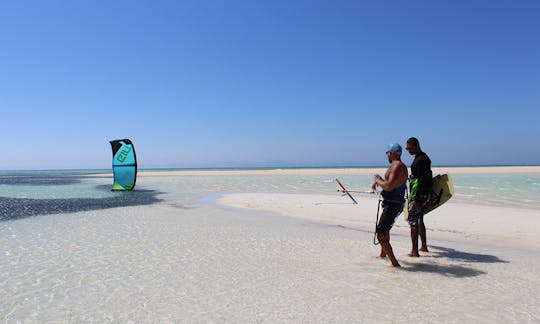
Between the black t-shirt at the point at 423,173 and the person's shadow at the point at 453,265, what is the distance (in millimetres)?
1194

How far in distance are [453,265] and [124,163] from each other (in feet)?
70.0

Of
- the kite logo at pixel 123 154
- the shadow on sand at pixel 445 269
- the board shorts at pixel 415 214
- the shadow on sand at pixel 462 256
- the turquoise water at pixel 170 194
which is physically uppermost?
the kite logo at pixel 123 154

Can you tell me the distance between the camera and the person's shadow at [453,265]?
5.45 metres

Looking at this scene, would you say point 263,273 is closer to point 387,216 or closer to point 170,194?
point 387,216

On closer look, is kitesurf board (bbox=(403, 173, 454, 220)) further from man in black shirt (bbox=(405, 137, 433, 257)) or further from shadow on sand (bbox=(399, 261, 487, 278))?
shadow on sand (bbox=(399, 261, 487, 278))

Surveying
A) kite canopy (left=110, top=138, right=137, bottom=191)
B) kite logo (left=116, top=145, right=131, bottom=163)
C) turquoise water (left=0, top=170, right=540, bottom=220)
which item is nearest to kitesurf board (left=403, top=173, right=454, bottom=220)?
turquoise water (left=0, top=170, right=540, bottom=220)

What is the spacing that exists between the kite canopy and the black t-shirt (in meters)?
19.6

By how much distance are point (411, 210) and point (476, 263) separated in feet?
4.31

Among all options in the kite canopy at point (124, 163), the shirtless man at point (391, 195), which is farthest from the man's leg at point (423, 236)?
the kite canopy at point (124, 163)

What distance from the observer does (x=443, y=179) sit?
6.57 metres

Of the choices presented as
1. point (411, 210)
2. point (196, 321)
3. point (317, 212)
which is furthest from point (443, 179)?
point (317, 212)

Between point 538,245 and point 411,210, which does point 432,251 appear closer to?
point 411,210

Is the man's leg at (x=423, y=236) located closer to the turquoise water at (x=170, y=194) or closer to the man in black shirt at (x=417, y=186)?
the man in black shirt at (x=417, y=186)

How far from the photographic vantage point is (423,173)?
6.26m
